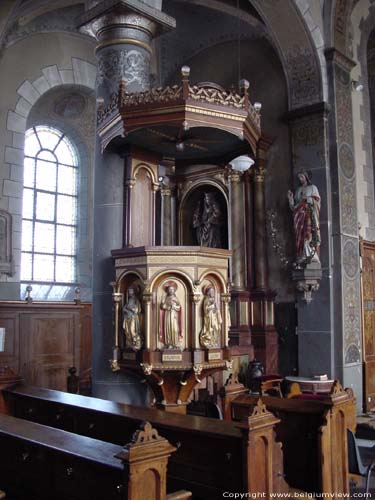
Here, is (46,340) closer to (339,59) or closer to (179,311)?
(179,311)

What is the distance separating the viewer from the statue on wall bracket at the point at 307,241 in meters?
8.04

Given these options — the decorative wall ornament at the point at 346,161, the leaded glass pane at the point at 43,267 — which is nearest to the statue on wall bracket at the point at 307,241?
the decorative wall ornament at the point at 346,161

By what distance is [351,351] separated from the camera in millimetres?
8195

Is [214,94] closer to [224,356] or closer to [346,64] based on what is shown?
[224,356]

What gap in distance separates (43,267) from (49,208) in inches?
49.0

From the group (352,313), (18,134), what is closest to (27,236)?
(18,134)

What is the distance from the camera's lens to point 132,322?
4930mm

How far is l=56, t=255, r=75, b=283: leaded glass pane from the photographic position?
37.4ft

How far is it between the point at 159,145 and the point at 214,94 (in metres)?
0.98

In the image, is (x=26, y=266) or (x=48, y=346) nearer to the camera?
(x=48, y=346)

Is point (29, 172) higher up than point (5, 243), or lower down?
higher up

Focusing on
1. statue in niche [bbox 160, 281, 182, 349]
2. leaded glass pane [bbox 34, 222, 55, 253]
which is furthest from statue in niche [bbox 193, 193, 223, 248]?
statue in niche [bbox 160, 281, 182, 349]

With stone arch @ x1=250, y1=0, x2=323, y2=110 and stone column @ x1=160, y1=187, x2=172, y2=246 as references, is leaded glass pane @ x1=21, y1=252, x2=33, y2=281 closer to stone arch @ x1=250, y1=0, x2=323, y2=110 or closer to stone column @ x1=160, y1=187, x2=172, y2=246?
stone column @ x1=160, y1=187, x2=172, y2=246

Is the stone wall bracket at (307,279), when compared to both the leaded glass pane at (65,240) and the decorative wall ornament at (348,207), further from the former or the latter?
the leaded glass pane at (65,240)
